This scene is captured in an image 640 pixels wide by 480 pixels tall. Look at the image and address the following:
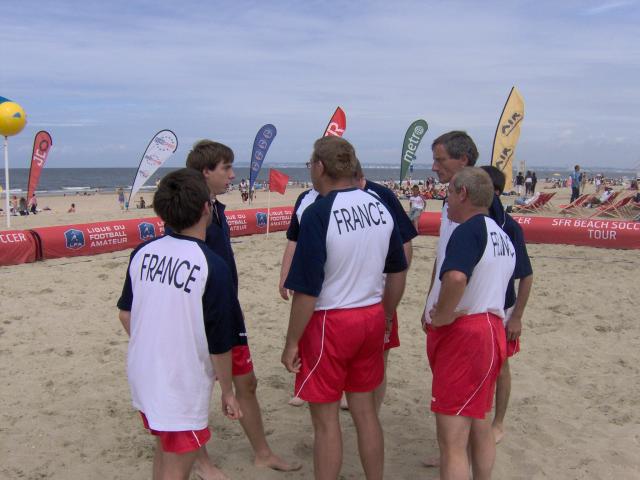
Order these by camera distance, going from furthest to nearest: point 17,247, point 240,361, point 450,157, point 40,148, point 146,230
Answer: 1. point 40,148
2. point 146,230
3. point 17,247
4. point 450,157
5. point 240,361

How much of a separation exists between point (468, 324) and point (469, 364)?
6.1 inches

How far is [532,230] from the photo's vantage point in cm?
955

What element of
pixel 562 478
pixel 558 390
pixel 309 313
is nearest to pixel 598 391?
pixel 558 390

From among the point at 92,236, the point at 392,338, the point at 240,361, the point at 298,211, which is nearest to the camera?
the point at 240,361

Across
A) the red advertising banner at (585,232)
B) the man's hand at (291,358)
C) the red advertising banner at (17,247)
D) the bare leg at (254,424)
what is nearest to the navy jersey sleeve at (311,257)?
the man's hand at (291,358)

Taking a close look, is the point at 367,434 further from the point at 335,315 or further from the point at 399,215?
the point at 399,215

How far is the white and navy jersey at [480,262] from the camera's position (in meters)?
2.11

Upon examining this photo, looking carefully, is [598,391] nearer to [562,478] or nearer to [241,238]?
[562,478]

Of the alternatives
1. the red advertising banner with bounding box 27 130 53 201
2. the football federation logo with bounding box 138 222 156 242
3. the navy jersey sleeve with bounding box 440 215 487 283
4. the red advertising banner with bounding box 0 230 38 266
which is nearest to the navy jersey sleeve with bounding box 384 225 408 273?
the navy jersey sleeve with bounding box 440 215 487 283

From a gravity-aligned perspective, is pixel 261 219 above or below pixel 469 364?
below

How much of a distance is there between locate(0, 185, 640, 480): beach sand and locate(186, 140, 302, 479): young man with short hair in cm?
13

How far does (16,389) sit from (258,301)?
102 inches

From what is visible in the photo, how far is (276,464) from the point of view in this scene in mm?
2883

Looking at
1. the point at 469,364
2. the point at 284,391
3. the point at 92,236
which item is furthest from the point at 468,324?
the point at 92,236
